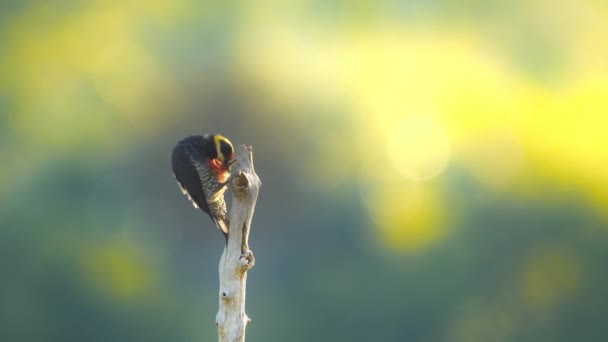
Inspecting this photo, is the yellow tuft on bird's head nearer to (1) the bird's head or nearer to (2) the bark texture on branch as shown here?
(1) the bird's head

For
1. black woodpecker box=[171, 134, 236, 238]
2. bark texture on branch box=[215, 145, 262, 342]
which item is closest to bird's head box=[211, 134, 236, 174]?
black woodpecker box=[171, 134, 236, 238]

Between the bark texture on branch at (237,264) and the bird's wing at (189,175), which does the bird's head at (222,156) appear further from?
the bark texture on branch at (237,264)

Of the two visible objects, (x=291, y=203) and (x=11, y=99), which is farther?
(x=11, y=99)

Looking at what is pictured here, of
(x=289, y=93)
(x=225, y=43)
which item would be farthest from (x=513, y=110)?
(x=225, y=43)

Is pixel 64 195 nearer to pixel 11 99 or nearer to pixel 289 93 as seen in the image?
pixel 11 99

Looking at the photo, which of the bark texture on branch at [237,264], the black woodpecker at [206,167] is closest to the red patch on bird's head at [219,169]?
the black woodpecker at [206,167]
